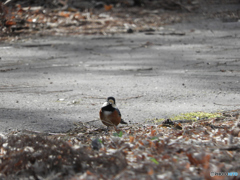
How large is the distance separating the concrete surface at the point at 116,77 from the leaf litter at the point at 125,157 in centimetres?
87

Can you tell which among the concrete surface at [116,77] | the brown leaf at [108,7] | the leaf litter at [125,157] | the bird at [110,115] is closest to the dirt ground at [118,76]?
the concrete surface at [116,77]

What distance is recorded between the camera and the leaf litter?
204cm

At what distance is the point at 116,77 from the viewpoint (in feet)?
18.1

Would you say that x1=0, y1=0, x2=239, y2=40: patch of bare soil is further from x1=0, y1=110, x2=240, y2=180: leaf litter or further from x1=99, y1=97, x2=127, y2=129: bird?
x1=0, y1=110, x2=240, y2=180: leaf litter

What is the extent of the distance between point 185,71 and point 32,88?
2346 millimetres

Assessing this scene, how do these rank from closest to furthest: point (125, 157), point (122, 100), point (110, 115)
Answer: point (125, 157) < point (110, 115) < point (122, 100)

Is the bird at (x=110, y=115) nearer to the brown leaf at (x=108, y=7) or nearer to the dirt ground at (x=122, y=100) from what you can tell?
the dirt ground at (x=122, y=100)

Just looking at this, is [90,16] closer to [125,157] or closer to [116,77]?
[116,77]

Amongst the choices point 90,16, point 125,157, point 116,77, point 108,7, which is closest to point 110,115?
point 125,157

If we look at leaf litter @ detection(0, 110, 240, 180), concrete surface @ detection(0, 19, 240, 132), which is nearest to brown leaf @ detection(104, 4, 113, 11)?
concrete surface @ detection(0, 19, 240, 132)

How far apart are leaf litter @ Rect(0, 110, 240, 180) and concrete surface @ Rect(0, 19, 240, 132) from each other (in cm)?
87

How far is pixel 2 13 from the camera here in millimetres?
8258

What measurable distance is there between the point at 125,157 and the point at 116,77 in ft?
10.6

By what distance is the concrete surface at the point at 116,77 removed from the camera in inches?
155
